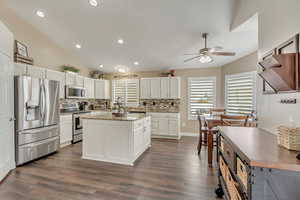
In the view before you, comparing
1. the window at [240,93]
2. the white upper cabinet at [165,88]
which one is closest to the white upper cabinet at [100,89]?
the white upper cabinet at [165,88]

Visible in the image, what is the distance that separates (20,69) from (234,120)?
15.6ft

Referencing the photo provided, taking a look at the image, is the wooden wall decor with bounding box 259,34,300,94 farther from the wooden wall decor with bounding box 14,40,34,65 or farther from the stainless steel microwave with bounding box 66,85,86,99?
the stainless steel microwave with bounding box 66,85,86,99

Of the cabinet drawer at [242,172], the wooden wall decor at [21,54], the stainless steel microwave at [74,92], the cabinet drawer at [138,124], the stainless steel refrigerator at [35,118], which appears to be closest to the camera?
the cabinet drawer at [242,172]

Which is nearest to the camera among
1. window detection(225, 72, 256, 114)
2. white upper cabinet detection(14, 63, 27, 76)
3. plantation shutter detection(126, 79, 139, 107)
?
white upper cabinet detection(14, 63, 27, 76)

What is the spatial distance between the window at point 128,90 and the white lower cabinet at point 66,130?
221 centimetres

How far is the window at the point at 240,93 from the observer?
4.36m

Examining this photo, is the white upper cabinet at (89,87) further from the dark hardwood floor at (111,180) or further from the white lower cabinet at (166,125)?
the dark hardwood floor at (111,180)

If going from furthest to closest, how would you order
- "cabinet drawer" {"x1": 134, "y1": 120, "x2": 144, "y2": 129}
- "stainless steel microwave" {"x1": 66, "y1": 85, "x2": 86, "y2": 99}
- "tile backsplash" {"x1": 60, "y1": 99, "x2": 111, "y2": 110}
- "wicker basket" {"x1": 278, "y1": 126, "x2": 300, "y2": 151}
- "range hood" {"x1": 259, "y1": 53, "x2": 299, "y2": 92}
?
1. "tile backsplash" {"x1": 60, "y1": 99, "x2": 111, "y2": 110}
2. "stainless steel microwave" {"x1": 66, "y1": 85, "x2": 86, "y2": 99}
3. "cabinet drawer" {"x1": 134, "y1": 120, "x2": 144, "y2": 129}
4. "range hood" {"x1": 259, "y1": 53, "x2": 299, "y2": 92}
5. "wicker basket" {"x1": 278, "y1": 126, "x2": 300, "y2": 151}

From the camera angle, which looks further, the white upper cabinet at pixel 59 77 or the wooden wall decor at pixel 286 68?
the white upper cabinet at pixel 59 77

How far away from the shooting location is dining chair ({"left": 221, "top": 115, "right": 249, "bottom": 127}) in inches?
110

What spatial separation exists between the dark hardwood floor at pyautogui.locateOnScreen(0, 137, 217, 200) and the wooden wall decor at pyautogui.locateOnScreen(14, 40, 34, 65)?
2.42 meters

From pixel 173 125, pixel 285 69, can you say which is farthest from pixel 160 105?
pixel 285 69

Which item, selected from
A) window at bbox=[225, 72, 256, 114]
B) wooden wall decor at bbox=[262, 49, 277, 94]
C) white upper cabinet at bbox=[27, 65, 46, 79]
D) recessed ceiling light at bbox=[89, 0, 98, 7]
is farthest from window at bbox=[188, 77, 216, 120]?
white upper cabinet at bbox=[27, 65, 46, 79]

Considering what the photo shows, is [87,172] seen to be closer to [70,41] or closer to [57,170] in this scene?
[57,170]
